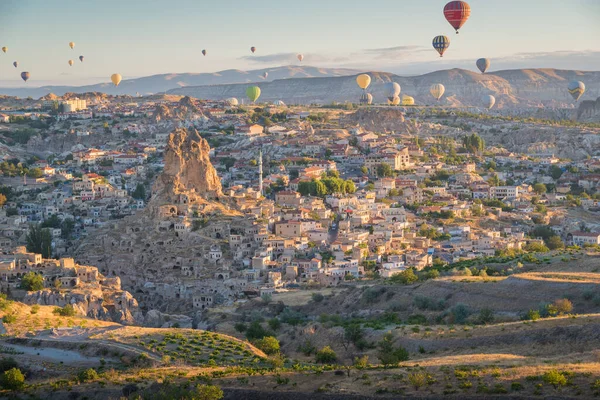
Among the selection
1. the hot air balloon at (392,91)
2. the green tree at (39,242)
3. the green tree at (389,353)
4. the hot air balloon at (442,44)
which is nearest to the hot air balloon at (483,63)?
the hot air balloon at (392,91)

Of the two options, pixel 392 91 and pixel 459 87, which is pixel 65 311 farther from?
pixel 459 87

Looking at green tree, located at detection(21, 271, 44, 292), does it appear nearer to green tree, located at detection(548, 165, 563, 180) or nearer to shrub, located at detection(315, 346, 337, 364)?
shrub, located at detection(315, 346, 337, 364)

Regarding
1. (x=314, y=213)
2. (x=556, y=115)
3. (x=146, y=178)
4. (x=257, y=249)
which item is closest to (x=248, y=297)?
(x=257, y=249)

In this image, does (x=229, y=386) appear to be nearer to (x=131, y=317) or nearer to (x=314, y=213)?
(x=131, y=317)

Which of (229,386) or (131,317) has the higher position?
(229,386)

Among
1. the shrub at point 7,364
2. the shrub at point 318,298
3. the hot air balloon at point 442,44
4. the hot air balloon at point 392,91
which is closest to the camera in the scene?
the shrub at point 7,364

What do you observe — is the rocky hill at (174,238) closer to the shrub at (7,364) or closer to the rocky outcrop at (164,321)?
the rocky outcrop at (164,321)
